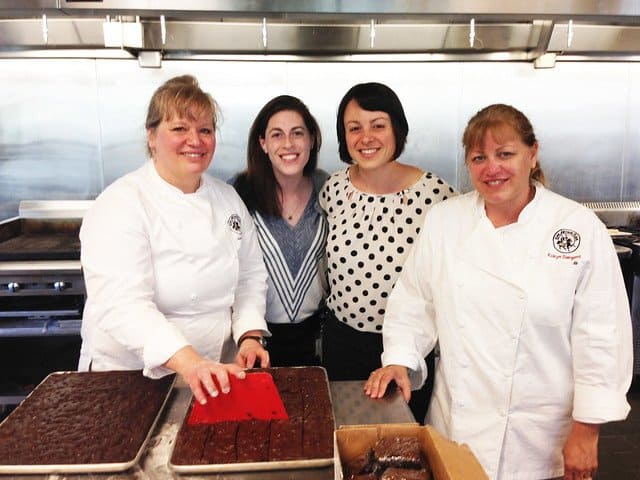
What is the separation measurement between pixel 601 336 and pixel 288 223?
1096mm

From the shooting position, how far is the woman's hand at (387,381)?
1298 mm

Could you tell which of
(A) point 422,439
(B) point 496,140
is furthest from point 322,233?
(A) point 422,439

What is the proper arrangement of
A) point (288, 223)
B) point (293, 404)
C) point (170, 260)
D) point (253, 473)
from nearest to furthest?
1. point (253, 473)
2. point (293, 404)
3. point (170, 260)
4. point (288, 223)

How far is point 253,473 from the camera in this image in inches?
38.7

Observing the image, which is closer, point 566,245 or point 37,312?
point 566,245

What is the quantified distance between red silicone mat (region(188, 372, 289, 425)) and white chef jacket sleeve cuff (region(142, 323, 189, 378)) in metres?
0.17

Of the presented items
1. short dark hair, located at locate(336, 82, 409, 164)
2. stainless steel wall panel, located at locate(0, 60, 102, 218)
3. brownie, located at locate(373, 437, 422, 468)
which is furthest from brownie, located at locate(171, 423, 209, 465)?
stainless steel wall panel, located at locate(0, 60, 102, 218)

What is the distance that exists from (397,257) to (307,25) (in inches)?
75.6

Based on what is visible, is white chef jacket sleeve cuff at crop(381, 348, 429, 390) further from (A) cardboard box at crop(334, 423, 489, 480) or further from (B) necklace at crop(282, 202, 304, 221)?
(B) necklace at crop(282, 202, 304, 221)

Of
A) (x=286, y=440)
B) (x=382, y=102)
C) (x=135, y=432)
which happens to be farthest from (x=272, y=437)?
(x=382, y=102)

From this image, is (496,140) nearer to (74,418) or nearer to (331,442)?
(331,442)

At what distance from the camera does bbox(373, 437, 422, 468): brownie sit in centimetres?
83

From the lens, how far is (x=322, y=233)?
6.63ft

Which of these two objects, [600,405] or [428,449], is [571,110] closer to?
[600,405]
